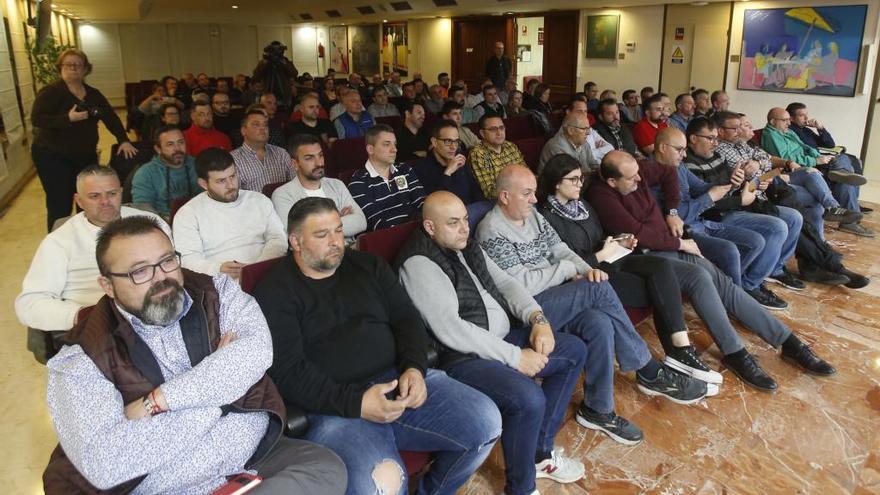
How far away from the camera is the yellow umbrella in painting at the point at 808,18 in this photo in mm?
7520

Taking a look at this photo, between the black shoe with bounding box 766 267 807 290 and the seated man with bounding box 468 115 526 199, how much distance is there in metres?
1.96

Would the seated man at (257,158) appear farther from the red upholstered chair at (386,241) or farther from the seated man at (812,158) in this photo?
the seated man at (812,158)

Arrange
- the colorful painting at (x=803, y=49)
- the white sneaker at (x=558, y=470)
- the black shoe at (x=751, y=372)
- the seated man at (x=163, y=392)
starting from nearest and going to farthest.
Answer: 1. the seated man at (x=163, y=392)
2. the white sneaker at (x=558, y=470)
3. the black shoe at (x=751, y=372)
4. the colorful painting at (x=803, y=49)

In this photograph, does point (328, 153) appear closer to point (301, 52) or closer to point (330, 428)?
point (330, 428)

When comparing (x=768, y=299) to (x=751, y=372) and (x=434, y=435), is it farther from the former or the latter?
(x=434, y=435)

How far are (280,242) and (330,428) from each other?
53.1 inches

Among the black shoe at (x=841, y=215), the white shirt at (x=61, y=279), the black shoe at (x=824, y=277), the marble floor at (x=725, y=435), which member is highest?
the white shirt at (x=61, y=279)

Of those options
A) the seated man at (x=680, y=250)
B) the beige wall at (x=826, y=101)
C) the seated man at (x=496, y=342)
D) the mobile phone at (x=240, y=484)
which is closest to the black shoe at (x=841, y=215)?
the seated man at (x=680, y=250)

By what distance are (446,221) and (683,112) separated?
502 centimetres

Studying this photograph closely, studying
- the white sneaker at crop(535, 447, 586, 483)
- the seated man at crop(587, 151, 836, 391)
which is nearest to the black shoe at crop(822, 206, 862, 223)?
the seated man at crop(587, 151, 836, 391)

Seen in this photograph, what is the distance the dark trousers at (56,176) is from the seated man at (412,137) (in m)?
2.44

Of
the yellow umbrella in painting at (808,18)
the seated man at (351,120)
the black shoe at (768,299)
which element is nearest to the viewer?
the black shoe at (768,299)

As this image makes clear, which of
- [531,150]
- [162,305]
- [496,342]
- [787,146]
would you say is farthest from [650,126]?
[162,305]

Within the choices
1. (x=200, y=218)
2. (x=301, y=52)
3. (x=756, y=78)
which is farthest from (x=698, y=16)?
(x=301, y=52)
